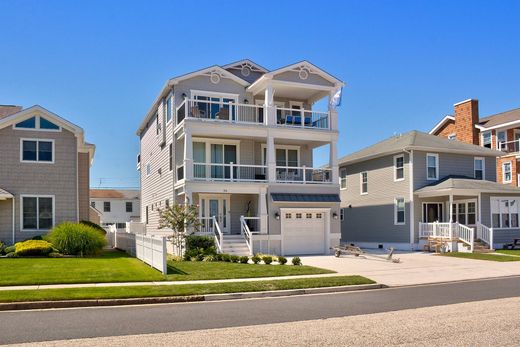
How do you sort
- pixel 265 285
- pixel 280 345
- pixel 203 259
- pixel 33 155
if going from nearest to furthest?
pixel 280 345 < pixel 265 285 < pixel 203 259 < pixel 33 155

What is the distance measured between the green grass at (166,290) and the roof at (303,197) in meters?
11.2

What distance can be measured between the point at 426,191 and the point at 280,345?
24057 millimetres

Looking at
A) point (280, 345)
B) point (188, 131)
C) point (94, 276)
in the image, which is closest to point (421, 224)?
point (188, 131)

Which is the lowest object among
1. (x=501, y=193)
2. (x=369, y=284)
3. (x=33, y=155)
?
(x=369, y=284)

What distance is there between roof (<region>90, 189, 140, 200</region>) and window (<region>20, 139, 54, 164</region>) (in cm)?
4277

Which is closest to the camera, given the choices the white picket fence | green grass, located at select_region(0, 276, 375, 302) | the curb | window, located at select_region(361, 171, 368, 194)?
the curb

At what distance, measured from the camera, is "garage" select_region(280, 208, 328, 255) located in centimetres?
2712

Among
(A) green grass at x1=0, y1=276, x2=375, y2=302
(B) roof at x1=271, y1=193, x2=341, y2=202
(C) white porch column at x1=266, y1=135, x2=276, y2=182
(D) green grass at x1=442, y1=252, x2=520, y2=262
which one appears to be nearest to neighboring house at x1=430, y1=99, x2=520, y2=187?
(D) green grass at x1=442, y1=252, x2=520, y2=262

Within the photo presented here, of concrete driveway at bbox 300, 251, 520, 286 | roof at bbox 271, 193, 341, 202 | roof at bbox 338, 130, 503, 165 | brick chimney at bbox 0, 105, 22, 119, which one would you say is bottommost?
concrete driveway at bbox 300, 251, 520, 286

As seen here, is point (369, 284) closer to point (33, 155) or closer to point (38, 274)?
point (38, 274)

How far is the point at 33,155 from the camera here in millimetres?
25719

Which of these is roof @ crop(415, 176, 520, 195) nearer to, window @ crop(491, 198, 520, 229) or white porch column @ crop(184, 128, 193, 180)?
window @ crop(491, 198, 520, 229)

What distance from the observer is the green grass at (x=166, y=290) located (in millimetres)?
11992

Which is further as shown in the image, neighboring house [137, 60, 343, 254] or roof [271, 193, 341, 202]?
roof [271, 193, 341, 202]
